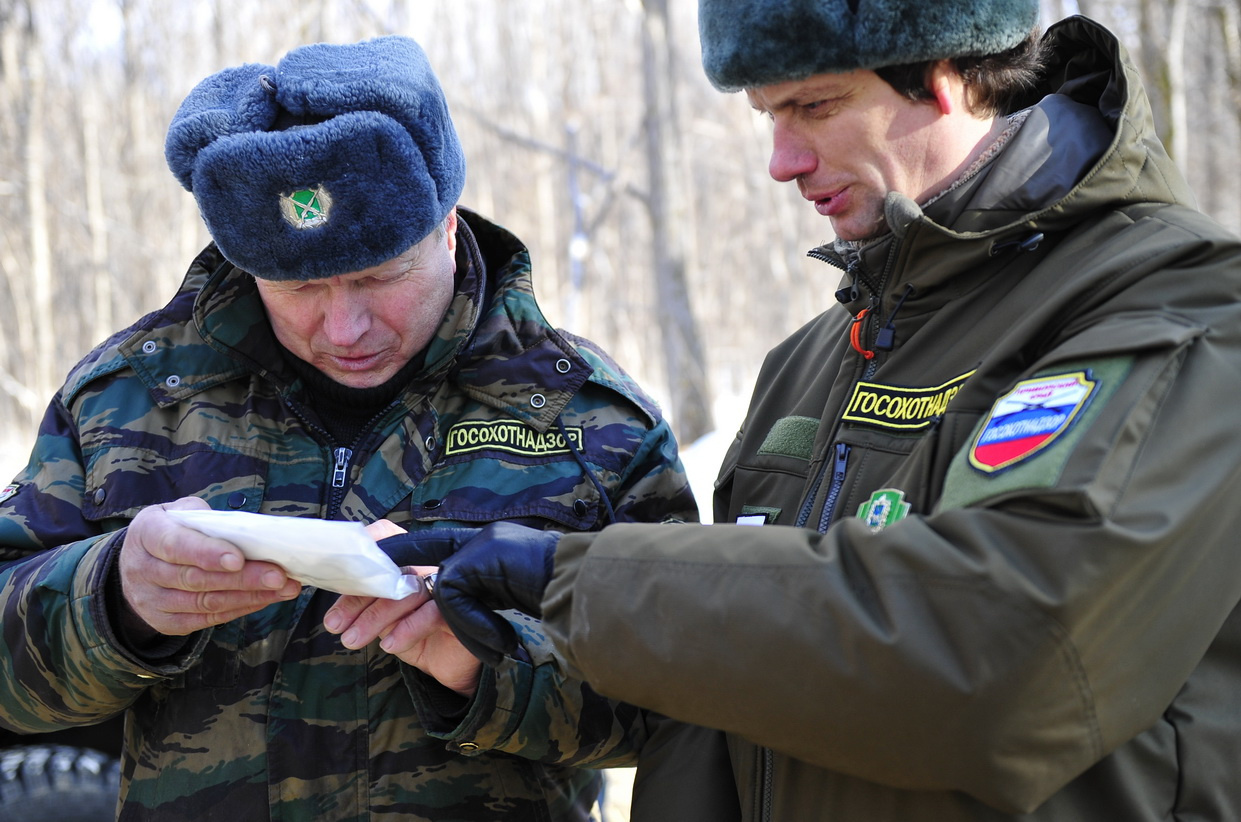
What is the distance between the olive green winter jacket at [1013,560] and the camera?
131 centimetres

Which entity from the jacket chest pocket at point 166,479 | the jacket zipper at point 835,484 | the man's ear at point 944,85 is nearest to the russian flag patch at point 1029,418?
the jacket zipper at point 835,484

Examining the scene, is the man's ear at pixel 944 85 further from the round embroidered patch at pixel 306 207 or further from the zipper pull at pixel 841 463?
the round embroidered patch at pixel 306 207

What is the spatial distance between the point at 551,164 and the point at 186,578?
22228mm

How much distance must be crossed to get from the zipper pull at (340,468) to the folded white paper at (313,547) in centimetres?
39

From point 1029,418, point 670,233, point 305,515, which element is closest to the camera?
point 1029,418

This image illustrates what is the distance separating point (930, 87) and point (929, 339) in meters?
0.42

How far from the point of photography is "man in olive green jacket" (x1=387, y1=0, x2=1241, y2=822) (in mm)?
1315

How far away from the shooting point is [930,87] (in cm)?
181

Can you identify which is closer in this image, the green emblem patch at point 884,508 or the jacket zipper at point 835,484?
the green emblem patch at point 884,508

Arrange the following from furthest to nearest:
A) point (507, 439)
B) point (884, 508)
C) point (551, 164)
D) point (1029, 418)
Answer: point (551, 164)
point (507, 439)
point (884, 508)
point (1029, 418)

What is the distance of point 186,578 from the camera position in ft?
6.15

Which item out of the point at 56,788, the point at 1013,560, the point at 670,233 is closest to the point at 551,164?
the point at 670,233

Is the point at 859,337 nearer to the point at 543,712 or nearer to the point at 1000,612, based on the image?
the point at 1000,612

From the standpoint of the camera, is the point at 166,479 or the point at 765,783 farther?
the point at 166,479
